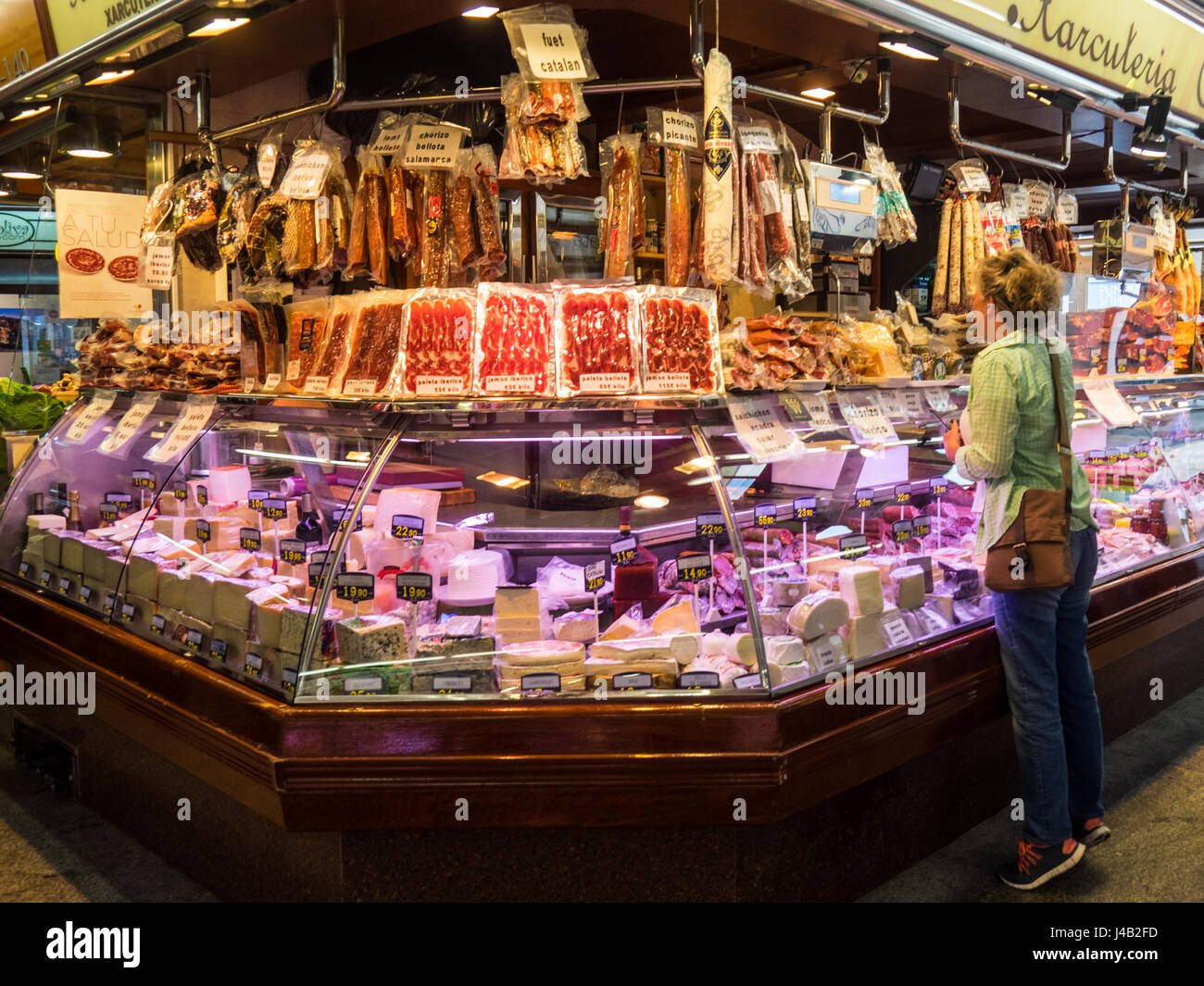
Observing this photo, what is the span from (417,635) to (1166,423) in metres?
4.12

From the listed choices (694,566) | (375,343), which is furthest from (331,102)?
(694,566)

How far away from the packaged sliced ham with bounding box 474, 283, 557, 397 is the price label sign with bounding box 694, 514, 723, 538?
55 cm

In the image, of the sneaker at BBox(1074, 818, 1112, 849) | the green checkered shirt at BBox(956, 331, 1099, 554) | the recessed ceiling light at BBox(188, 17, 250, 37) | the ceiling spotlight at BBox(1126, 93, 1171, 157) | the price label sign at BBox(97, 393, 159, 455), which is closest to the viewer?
the recessed ceiling light at BBox(188, 17, 250, 37)

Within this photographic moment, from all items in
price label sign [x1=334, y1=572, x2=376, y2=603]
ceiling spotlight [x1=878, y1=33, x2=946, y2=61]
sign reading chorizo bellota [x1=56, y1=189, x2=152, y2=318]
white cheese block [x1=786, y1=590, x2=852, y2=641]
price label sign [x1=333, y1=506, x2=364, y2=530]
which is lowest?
white cheese block [x1=786, y1=590, x2=852, y2=641]

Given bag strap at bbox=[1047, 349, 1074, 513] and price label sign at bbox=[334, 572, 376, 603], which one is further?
bag strap at bbox=[1047, 349, 1074, 513]

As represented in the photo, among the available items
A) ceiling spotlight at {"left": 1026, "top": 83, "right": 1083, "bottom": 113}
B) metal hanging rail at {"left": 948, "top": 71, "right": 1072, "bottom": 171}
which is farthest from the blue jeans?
ceiling spotlight at {"left": 1026, "top": 83, "right": 1083, "bottom": 113}

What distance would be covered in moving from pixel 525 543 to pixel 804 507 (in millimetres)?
922

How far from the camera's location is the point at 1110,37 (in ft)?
14.5

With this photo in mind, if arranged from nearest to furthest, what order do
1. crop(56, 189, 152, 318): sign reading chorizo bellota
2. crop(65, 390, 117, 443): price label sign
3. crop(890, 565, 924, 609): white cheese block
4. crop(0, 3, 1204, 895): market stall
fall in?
crop(0, 3, 1204, 895): market stall
crop(890, 565, 924, 609): white cheese block
crop(65, 390, 117, 443): price label sign
crop(56, 189, 152, 318): sign reading chorizo bellota

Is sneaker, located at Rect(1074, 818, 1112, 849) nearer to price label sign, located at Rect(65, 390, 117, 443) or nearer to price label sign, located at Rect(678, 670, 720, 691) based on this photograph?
price label sign, located at Rect(678, 670, 720, 691)

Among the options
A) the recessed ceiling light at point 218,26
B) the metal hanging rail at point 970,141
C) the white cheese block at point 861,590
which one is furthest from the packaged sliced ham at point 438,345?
the metal hanging rail at point 970,141

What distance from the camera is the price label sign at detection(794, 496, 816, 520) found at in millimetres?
3402

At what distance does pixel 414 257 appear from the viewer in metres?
3.37
